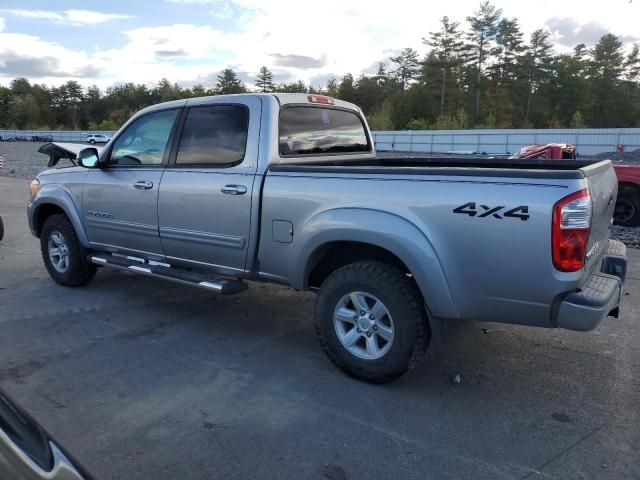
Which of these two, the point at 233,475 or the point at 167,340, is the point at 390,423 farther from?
the point at 167,340

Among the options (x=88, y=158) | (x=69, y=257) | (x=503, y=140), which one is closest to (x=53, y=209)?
(x=69, y=257)

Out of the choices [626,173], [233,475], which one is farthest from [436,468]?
[626,173]

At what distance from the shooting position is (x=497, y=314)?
3268 millimetres

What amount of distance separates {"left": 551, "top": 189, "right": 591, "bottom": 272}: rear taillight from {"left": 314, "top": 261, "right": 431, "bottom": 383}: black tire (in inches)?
36.8

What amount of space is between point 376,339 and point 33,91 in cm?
12094

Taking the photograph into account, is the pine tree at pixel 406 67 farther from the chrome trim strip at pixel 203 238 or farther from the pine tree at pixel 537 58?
the chrome trim strip at pixel 203 238

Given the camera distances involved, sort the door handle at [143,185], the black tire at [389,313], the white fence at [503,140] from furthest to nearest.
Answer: the white fence at [503,140]
the door handle at [143,185]
the black tire at [389,313]

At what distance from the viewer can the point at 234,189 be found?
4250mm

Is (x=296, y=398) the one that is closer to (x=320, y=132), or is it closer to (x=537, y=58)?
(x=320, y=132)

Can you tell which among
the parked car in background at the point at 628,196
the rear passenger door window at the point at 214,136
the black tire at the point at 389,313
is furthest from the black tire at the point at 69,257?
the parked car in background at the point at 628,196

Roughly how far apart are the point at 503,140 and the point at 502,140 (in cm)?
8

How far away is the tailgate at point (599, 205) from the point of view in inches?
126

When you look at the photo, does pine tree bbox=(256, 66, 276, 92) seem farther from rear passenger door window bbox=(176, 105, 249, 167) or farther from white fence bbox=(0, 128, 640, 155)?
rear passenger door window bbox=(176, 105, 249, 167)

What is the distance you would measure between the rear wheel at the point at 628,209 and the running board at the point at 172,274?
8082 mm
